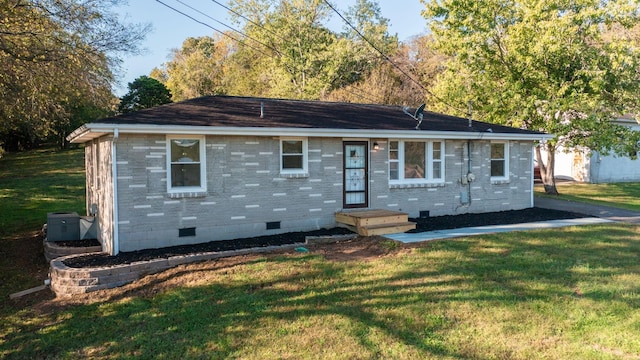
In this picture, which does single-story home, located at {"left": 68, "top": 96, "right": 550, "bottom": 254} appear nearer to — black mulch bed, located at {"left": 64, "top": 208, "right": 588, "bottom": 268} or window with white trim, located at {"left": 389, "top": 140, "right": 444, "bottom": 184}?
window with white trim, located at {"left": 389, "top": 140, "right": 444, "bottom": 184}

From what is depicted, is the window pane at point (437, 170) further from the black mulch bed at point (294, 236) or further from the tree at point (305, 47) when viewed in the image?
the tree at point (305, 47)

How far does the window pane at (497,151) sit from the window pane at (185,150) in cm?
899

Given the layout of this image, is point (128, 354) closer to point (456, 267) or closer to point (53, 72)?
point (456, 267)

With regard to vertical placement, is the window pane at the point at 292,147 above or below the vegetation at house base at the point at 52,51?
below

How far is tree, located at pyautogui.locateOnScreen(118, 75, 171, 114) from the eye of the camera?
36.4m

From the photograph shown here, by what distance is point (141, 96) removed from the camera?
119ft

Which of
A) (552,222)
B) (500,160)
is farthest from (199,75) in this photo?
(552,222)

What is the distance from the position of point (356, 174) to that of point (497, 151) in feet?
16.7

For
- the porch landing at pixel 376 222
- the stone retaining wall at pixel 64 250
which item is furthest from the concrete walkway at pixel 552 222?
the stone retaining wall at pixel 64 250

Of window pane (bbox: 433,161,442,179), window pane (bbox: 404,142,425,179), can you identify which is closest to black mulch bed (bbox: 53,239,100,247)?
window pane (bbox: 404,142,425,179)

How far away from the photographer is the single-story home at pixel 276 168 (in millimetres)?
9406

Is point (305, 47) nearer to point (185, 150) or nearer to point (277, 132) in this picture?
point (277, 132)

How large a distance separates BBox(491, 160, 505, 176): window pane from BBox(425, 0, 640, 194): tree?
4526 mm

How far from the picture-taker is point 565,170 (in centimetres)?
2748
